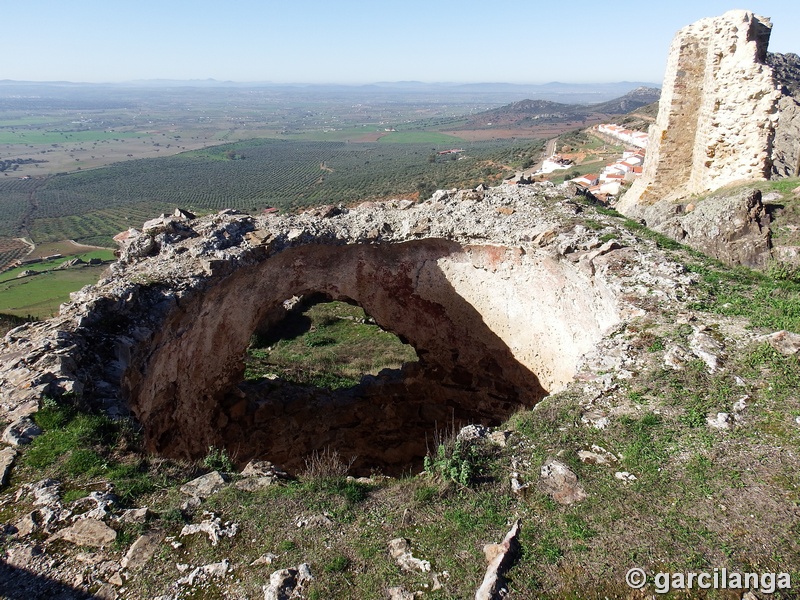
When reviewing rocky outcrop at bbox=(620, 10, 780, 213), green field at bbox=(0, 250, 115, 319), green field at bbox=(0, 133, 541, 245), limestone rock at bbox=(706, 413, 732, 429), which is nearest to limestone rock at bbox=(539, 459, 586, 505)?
limestone rock at bbox=(706, 413, 732, 429)

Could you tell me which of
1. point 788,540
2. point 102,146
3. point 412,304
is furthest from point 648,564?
point 102,146

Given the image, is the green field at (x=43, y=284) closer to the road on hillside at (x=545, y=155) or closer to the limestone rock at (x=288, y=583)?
the limestone rock at (x=288, y=583)

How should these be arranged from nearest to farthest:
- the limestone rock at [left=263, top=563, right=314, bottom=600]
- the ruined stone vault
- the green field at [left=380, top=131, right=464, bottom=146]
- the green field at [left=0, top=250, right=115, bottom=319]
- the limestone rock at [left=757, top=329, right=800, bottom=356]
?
1. the limestone rock at [left=263, top=563, right=314, bottom=600]
2. the limestone rock at [left=757, top=329, right=800, bottom=356]
3. the ruined stone vault
4. the green field at [left=0, top=250, right=115, bottom=319]
5. the green field at [left=380, top=131, right=464, bottom=146]

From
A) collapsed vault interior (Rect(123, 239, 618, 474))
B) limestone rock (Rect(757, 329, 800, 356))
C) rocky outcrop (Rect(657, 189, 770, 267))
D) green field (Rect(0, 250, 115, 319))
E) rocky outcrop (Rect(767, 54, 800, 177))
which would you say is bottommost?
green field (Rect(0, 250, 115, 319))

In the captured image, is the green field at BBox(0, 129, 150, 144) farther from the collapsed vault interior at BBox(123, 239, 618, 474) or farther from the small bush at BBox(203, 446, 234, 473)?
the small bush at BBox(203, 446, 234, 473)

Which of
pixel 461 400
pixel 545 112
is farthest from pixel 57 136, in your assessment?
pixel 461 400

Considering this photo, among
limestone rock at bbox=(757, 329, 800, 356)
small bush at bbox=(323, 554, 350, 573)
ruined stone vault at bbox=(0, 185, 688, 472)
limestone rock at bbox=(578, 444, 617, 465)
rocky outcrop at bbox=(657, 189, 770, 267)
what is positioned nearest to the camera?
small bush at bbox=(323, 554, 350, 573)
